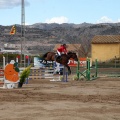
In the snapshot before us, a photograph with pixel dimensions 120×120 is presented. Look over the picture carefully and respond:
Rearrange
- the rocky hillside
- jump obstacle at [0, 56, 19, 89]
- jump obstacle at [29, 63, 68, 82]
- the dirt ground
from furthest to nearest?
1. the rocky hillside
2. jump obstacle at [29, 63, 68, 82]
3. jump obstacle at [0, 56, 19, 89]
4. the dirt ground

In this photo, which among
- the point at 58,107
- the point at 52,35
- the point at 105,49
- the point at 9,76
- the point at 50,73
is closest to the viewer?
the point at 58,107

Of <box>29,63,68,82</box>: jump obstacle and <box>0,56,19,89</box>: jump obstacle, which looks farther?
<box>29,63,68,82</box>: jump obstacle

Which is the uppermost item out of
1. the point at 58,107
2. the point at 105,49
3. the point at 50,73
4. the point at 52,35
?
the point at 52,35

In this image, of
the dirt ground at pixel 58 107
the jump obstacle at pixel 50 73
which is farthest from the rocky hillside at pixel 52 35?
the dirt ground at pixel 58 107

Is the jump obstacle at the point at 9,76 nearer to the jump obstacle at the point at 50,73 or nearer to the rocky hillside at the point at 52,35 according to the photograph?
the jump obstacle at the point at 50,73

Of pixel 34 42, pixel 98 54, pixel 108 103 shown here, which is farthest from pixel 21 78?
pixel 34 42

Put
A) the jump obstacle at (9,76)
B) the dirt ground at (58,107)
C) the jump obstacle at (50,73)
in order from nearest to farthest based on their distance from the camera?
the dirt ground at (58,107), the jump obstacle at (9,76), the jump obstacle at (50,73)

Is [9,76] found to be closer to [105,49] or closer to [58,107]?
[58,107]

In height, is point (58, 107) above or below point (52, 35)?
below

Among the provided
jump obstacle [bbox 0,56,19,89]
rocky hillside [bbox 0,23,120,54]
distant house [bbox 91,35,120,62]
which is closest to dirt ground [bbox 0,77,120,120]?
jump obstacle [bbox 0,56,19,89]

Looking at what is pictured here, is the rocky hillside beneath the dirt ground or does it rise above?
above

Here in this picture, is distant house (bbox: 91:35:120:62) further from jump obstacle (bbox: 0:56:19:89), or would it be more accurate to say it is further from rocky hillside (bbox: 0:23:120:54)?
rocky hillside (bbox: 0:23:120:54)

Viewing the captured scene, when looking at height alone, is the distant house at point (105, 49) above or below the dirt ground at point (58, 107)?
above

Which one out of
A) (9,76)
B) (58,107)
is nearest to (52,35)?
(9,76)
